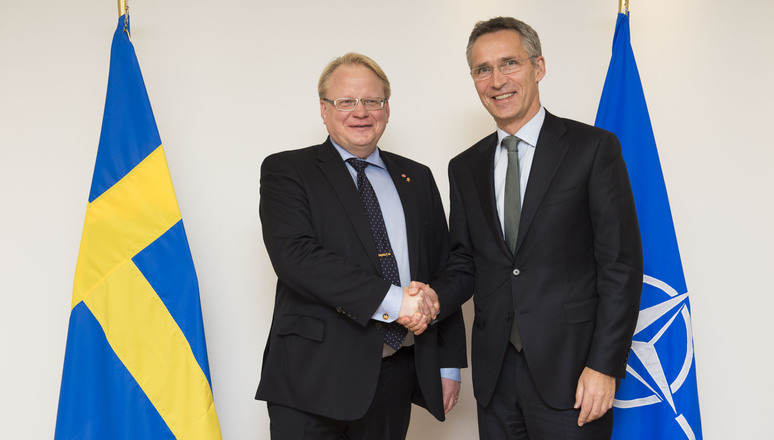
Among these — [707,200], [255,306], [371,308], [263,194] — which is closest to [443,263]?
[371,308]

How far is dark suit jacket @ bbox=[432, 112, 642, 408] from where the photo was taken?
6.08 ft

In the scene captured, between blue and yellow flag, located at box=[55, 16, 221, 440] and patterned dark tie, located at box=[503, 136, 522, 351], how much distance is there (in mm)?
1277

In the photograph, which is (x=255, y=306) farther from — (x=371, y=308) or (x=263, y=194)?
(x=371, y=308)

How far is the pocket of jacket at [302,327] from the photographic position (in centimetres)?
203

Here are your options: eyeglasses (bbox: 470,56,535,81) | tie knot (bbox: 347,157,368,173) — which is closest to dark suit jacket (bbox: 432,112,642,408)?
eyeglasses (bbox: 470,56,535,81)

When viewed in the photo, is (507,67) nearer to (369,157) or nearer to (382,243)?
(369,157)

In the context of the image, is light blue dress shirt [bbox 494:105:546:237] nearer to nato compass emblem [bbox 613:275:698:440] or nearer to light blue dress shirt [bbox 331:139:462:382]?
light blue dress shirt [bbox 331:139:462:382]

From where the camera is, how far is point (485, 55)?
2154 mm

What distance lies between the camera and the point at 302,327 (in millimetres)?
2057

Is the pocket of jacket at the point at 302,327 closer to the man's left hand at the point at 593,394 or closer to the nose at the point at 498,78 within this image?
the man's left hand at the point at 593,394

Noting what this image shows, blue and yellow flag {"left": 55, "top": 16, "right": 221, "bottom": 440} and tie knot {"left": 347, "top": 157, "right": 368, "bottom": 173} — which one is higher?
tie knot {"left": 347, "top": 157, "right": 368, "bottom": 173}

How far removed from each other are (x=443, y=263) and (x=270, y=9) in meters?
1.53

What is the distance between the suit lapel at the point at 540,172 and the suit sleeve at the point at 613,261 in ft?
0.39

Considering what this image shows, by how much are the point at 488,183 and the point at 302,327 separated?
773 millimetres
